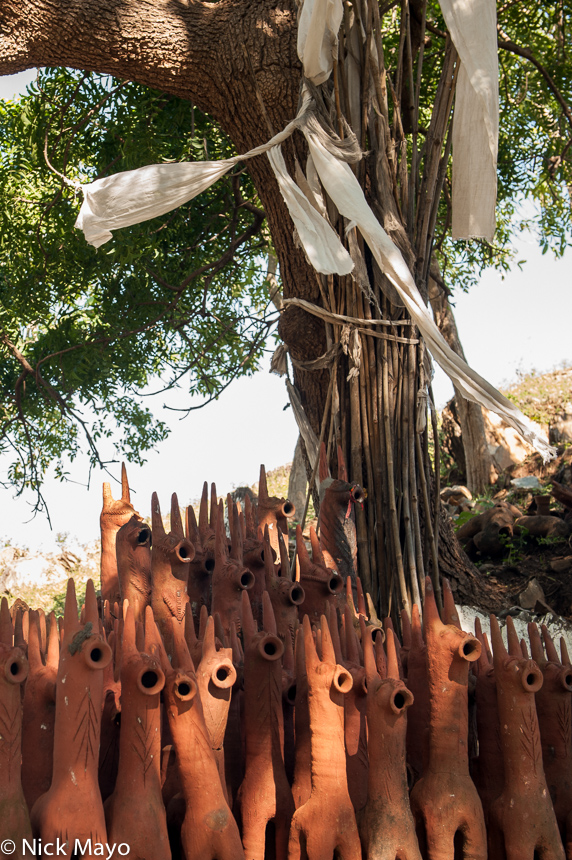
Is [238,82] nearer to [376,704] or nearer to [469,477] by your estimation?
[376,704]

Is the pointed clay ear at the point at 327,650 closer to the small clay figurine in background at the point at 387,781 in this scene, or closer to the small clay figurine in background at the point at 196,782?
the small clay figurine in background at the point at 387,781

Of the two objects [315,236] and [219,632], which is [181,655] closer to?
[219,632]

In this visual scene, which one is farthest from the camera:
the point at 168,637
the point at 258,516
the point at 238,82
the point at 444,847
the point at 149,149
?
the point at 149,149

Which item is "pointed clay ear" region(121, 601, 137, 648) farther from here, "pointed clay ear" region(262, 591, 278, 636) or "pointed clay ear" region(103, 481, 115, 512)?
"pointed clay ear" region(103, 481, 115, 512)

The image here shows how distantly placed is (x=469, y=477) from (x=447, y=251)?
85.7 inches

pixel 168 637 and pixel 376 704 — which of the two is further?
pixel 168 637

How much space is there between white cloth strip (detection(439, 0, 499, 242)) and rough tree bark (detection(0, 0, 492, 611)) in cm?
35

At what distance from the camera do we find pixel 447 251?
715 cm

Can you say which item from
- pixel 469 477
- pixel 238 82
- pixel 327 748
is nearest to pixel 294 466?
pixel 469 477

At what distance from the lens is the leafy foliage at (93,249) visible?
4598 mm

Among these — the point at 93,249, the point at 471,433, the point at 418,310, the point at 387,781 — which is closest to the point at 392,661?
the point at 387,781

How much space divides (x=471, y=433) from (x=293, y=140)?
3.93 m

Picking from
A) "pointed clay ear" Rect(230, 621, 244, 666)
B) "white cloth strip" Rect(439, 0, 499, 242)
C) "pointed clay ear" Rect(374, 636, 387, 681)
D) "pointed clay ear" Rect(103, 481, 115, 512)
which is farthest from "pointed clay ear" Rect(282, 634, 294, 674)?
"white cloth strip" Rect(439, 0, 499, 242)

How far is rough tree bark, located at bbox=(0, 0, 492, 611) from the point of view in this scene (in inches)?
122
